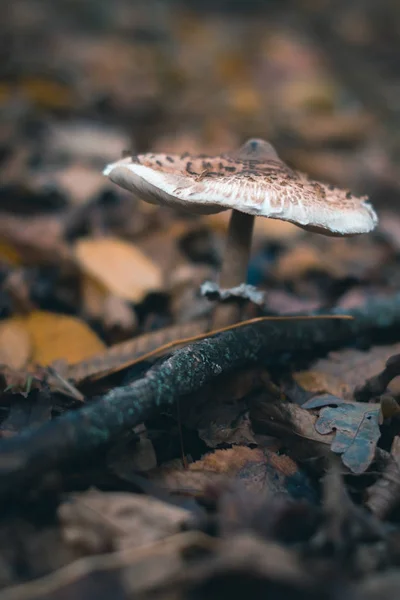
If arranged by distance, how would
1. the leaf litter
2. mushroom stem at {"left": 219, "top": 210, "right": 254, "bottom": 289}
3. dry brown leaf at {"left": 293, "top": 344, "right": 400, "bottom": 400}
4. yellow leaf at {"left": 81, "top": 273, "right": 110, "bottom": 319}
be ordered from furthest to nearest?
1. yellow leaf at {"left": 81, "top": 273, "right": 110, "bottom": 319}
2. mushroom stem at {"left": 219, "top": 210, "right": 254, "bottom": 289}
3. dry brown leaf at {"left": 293, "top": 344, "right": 400, "bottom": 400}
4. the leaf litter

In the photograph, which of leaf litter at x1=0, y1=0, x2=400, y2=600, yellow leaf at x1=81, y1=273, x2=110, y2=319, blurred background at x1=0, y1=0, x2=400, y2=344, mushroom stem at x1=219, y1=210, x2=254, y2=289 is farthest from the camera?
blurred background at x1=0, y1=0, x2=400, y2=344

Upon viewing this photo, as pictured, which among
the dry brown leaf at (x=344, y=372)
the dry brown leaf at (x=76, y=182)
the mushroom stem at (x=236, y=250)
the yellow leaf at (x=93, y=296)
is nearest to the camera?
the dry brown leaf at (x=344, y=372)

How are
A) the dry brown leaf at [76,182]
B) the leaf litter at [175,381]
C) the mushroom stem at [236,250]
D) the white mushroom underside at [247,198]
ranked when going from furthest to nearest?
the dry brown leaf at [76,182], the mushroom stem at [236,250], the white mushroom underside at [247,198], the leaf litter at [175,381]

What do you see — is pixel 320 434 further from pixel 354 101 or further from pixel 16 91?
pixel 354 101

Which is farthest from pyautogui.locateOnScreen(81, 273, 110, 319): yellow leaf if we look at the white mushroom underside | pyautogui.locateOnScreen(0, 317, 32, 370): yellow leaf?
the white mushroom underside

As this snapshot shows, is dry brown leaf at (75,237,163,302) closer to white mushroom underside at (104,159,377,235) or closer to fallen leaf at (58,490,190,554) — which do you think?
white mushroom underside at (104,159,377,235)

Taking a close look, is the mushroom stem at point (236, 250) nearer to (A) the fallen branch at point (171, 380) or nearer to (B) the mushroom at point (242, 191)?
(B) the mushroom at point (242, 191)

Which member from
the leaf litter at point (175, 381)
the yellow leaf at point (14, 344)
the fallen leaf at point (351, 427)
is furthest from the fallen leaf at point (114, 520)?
the yellow leaf at point (14, 344)
